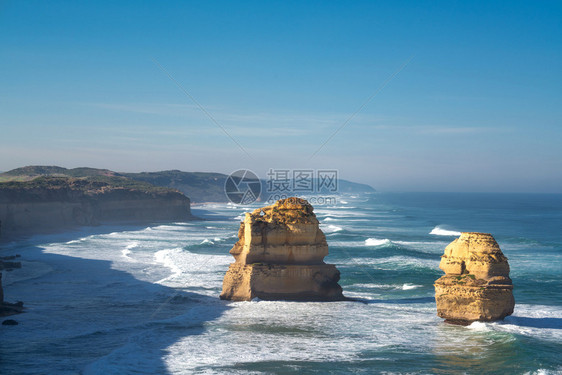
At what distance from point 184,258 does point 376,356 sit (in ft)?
74.9

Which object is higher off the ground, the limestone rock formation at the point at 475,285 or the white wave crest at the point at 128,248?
the limestone rock formation at the point at 475,285

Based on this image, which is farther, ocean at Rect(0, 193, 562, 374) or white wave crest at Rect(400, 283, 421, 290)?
white wave crest at Rect(400, 283, 421, 290)

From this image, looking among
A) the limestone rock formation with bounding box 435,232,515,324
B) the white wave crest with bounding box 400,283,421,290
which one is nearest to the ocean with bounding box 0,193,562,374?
the white wave crest with bounding box 400,283,421,290

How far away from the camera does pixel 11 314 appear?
65.4 ft

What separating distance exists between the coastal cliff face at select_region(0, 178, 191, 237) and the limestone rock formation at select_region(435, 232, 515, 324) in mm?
44789

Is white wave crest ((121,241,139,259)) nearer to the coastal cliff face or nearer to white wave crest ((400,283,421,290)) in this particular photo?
the coastal cliff face

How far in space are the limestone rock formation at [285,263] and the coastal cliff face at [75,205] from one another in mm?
37997

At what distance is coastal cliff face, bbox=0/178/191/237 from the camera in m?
56.5

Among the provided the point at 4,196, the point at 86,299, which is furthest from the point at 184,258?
the point at 4,196

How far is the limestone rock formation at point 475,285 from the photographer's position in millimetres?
17828

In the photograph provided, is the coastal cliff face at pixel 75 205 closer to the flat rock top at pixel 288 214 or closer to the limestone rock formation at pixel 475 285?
the flat rock top at pixel 288 214

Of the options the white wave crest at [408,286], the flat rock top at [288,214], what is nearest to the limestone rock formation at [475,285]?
the flat rock top at [288,214]

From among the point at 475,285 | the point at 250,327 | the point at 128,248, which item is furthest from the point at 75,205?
the point at 475,285

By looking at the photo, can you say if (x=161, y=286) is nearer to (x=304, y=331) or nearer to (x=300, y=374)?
(x=304, y=331)
